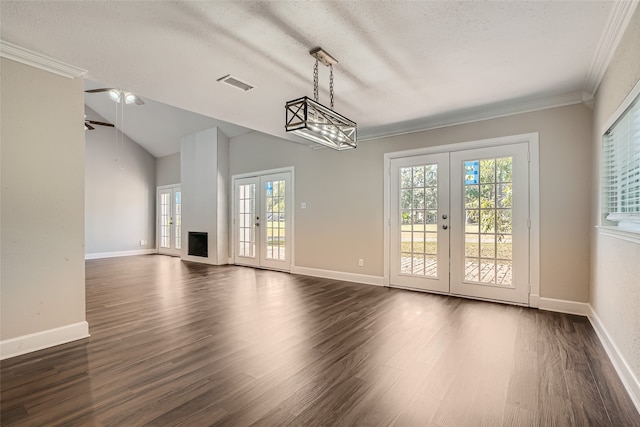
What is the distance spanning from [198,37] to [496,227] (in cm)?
392

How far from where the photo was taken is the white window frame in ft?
6.46

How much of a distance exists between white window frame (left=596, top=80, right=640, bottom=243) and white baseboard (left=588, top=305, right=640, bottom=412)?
2.78ft

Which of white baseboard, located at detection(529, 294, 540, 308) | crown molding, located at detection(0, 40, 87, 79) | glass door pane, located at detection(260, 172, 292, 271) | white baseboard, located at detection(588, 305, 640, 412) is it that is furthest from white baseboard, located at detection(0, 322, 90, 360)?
white baseboard, located at detection(529, 294, 540, 308)

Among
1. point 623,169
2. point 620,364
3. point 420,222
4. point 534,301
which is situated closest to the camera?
point 620,364

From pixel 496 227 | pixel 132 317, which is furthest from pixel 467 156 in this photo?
pixel 132 317

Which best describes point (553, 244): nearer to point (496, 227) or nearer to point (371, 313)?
point (496, 227)

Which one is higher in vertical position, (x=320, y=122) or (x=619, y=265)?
(x=320, y=122)

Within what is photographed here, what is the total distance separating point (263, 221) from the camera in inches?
257

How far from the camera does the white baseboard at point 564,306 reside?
3.38m

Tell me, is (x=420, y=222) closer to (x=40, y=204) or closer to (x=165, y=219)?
(x=40, y=204)

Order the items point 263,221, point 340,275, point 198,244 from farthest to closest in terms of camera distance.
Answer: point 198,244, point 263,221, point 340,275

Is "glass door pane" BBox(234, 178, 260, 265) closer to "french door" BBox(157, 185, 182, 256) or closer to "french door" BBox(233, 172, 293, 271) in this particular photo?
"french door" BBox(233, 172, 293, 271)

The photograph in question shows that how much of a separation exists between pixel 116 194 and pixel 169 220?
61.1 inches

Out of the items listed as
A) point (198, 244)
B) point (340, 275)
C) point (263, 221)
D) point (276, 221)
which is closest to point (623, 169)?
point (340, 275)
